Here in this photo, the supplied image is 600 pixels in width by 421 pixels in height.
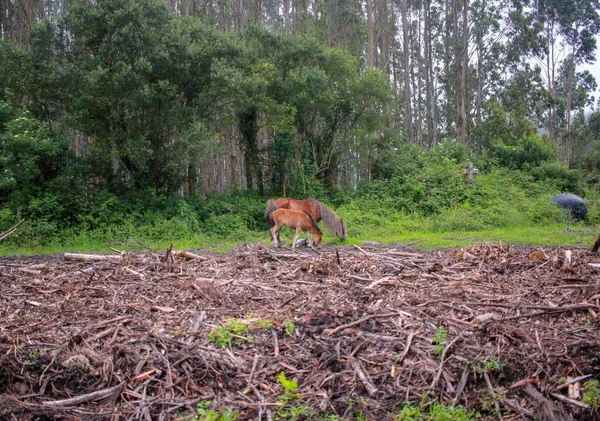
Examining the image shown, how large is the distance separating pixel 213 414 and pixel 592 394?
3.85 m

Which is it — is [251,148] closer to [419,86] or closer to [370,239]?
[370,239]

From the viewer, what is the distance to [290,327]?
755 cm

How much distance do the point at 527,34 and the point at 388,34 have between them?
10.7m

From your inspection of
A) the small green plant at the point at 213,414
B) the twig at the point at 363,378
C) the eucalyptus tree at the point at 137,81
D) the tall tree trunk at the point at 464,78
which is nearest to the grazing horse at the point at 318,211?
the eucalyptus tree at the point at 137,81

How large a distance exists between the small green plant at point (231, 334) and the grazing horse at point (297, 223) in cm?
872

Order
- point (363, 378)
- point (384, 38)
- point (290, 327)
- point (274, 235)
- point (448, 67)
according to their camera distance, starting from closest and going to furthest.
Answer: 1. point (363, 378)
2. point (290, 327)
3. point (274, 235)
4. point (384, 38)
5. point (448, 67)

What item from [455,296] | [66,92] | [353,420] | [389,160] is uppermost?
[66,92]

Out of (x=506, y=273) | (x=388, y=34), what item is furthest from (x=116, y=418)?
(x=388, y=34)

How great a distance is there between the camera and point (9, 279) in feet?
33.2

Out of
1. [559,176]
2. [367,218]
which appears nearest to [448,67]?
[559,176]

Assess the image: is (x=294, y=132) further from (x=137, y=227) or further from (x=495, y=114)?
(x=495, y=114)

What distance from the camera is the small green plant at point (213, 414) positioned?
595cm

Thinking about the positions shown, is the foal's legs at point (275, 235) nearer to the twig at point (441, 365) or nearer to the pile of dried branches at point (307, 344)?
the pile of dried branches at point (307, 344)

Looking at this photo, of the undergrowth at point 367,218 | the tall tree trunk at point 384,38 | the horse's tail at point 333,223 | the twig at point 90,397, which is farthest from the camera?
the tall tree trunk at point 384,38
